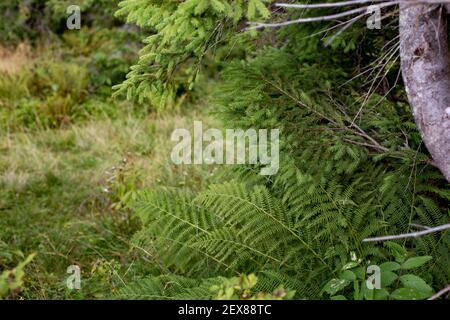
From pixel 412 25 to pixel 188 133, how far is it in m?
3.79

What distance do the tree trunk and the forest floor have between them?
183 cm

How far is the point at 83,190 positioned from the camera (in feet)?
16.7

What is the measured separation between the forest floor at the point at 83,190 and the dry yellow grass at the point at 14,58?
147 cm

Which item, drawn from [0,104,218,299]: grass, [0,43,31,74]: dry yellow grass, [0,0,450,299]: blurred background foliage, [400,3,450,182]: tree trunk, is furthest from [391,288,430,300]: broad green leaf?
[0,43,31,74]: dry yellow grass

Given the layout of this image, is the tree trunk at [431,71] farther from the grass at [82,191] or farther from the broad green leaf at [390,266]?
the grass at [82,191]

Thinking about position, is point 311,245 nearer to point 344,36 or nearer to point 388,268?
→ point 388,268

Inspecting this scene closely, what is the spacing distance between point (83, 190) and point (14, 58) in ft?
12.2

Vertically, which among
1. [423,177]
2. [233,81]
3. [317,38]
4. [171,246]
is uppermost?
[317,38]

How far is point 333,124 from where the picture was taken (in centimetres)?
307

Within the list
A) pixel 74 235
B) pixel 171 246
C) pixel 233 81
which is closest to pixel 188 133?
pixel 74 235

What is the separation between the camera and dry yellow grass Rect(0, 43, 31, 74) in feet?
24.5

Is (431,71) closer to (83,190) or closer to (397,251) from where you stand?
(397,251)

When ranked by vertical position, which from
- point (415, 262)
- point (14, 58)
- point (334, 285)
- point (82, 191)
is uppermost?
point (14, 58)

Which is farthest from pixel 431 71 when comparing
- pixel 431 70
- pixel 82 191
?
pixel 82 191
